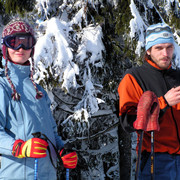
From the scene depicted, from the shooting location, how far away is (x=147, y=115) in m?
1.92

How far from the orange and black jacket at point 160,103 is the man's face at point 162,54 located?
0.06 metres

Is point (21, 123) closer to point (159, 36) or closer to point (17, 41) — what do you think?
point (17, 41)

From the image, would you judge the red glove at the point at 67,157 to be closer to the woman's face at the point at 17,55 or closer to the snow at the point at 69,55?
the woman's face at the point at 17,55

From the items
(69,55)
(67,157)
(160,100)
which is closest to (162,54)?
(160,100)

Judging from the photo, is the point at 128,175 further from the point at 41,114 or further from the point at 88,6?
the point at 41,114

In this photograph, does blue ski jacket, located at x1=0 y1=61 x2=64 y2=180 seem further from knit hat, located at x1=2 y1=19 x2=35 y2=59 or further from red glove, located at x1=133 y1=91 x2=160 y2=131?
red glove, located at x1=133 y1=91 x2=160 y2=131

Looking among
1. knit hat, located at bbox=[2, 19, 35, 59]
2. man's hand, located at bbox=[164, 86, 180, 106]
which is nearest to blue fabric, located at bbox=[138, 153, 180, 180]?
man's hand, located at bbox=[164, 86, 180, 106]

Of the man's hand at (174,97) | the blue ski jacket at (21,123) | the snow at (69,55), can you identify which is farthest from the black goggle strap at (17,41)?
the snow at (69,55)

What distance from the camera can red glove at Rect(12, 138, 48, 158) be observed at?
2033mm

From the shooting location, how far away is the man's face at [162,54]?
248cm

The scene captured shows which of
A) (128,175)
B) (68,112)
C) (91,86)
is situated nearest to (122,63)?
(91,86)

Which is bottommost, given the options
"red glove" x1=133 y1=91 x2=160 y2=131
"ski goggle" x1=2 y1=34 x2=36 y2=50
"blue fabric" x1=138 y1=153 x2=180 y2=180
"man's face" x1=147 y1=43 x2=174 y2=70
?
"blue fabric" x1=138 y1=153 x2=180 y2=180

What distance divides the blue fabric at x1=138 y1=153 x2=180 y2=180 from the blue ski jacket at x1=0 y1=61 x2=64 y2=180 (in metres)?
0.78

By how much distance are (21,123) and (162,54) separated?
1.36 metres
